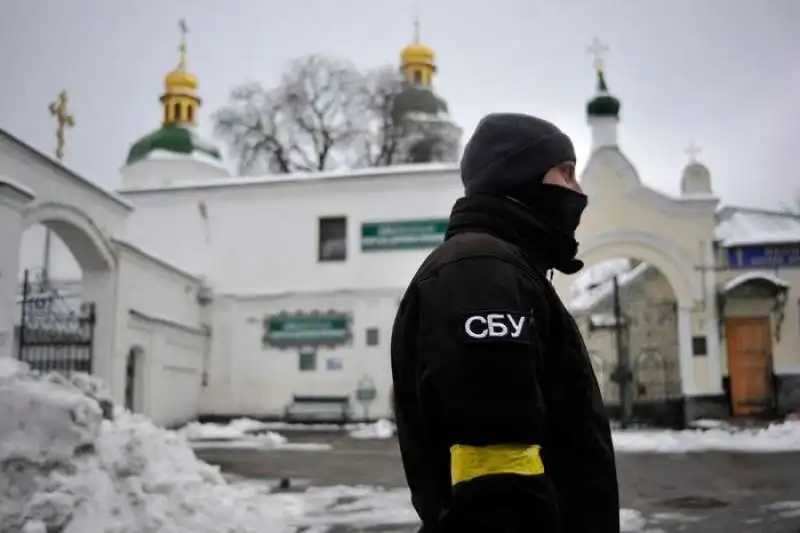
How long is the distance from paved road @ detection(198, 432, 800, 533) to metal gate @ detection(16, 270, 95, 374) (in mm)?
3933

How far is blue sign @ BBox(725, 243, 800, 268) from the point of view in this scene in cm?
2019

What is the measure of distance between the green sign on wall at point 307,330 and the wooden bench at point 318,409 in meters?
1.55

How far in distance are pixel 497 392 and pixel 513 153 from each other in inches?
26.8

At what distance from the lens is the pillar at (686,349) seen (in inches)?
770

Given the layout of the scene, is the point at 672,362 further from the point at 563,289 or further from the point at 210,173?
the point at 210,173

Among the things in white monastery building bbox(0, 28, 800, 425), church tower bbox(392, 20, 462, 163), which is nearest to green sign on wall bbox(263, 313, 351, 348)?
white monastery building bbox(0, 28, 800, 425)

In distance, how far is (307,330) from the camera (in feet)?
75.8

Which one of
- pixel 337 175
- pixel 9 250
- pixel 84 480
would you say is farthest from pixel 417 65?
pixel 84 480

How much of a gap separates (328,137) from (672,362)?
820 inches

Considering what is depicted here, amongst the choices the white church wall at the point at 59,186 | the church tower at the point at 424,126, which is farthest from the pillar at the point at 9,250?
the church tower at the point at 424,126

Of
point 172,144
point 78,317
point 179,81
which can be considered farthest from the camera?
point 179,81

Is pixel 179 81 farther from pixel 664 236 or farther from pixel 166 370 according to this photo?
pixel 664 236

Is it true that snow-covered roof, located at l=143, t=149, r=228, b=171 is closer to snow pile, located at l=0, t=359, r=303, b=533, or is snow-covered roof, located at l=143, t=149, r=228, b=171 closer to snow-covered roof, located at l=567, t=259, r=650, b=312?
snow-covered roof, located at l=567, t=259, r=650, b=312

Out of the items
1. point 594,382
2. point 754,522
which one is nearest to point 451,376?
point 594,382
